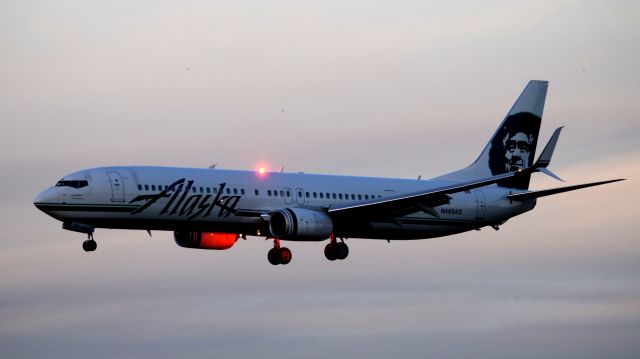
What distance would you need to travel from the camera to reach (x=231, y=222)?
7444 cm

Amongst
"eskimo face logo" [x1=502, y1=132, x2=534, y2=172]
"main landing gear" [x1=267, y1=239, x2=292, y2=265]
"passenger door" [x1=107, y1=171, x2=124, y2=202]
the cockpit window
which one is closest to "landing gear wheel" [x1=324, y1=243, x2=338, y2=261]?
"main landing gear" [x1=267, y1=239, x2=292, y2=265]

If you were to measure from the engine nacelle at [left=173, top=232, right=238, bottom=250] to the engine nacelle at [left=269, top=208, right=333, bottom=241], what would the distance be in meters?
4.86

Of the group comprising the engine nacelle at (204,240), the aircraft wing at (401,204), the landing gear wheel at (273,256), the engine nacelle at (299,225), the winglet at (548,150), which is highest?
the winglet at (548,150)

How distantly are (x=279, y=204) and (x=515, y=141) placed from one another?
68.3 feet

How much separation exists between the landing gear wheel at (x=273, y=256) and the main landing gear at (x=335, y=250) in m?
3.27

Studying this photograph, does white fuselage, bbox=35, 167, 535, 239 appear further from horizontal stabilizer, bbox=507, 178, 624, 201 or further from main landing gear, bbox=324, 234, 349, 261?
horizontal stabilizer, bbox=507, 178, 624, 201

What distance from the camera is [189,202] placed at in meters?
72.8

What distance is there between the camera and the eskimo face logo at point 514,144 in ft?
296

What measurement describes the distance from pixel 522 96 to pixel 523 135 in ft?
8.59

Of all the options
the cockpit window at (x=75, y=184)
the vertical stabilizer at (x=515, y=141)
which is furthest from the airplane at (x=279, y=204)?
the vertical stabilizer at (x=515, y=141)

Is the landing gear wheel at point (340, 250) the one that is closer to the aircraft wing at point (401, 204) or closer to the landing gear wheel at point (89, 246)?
the aircraft wing at point (401, 204)

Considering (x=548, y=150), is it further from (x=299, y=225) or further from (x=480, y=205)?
(x=299, y=225)

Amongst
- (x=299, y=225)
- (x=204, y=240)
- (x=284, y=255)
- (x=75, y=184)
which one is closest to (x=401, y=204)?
(x=299, y=225)

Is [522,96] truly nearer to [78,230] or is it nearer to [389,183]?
[389,183]
